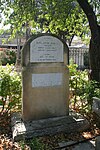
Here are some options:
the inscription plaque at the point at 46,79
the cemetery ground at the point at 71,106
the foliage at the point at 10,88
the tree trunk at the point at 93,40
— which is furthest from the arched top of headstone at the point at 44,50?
the tree trunk at the point at 93,40

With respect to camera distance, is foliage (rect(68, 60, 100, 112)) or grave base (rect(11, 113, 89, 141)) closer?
grave base (rect(11, 113, 89, 141))

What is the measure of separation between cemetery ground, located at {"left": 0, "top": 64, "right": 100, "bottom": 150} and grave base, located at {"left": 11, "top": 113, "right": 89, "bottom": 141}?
101 millimetres

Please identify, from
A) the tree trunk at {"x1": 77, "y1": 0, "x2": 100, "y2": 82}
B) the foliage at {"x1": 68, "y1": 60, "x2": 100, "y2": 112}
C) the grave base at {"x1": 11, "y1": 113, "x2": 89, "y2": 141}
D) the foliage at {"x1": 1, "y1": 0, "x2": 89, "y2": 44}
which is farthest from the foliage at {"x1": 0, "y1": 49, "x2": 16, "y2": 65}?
the grave base at {"x1": 11, "y1": 113, "x2": 89, "y2": 141}

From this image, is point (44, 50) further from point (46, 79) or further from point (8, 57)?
point (8, 57)

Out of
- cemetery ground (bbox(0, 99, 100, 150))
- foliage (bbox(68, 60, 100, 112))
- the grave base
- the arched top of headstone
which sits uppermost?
the arched top of headstone

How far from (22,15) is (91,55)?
2.47 metres

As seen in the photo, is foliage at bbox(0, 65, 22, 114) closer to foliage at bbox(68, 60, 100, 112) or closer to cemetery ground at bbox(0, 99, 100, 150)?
cemetery ground at bbox(0, 99, 100, 150)

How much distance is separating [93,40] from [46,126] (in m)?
2.98

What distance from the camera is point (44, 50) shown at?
4926mm

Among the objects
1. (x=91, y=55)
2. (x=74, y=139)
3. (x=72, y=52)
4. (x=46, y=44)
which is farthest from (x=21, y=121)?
→ (x=72, y=52)

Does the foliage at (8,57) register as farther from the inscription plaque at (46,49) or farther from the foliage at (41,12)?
the inscription plaque at (46,49)

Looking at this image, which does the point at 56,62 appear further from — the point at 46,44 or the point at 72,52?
the point at 72,52

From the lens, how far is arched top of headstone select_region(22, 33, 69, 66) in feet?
15.7

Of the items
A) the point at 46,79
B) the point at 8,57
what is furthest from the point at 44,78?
the point at 8,57
